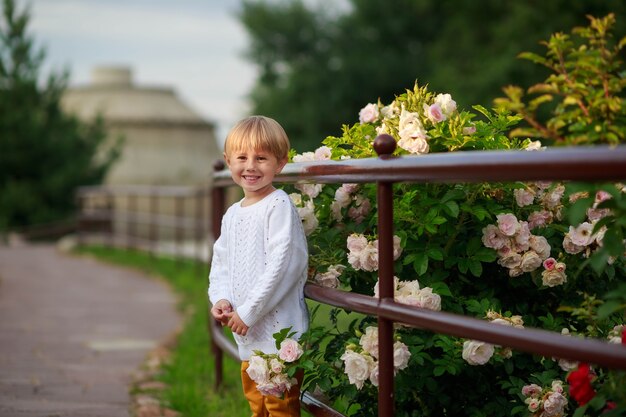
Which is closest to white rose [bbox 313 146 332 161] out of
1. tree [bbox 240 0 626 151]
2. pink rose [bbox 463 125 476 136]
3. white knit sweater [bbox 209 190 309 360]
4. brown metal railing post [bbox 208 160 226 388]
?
white knit sweater [bbox 209 190 309 360]

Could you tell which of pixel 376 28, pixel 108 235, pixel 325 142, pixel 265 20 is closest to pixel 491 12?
pixel 376 28

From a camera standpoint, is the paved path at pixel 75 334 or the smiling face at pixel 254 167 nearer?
the smiling face at pixel 254 167

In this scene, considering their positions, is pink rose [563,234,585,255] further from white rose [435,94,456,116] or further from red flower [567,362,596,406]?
red flower [567,362,596,406]

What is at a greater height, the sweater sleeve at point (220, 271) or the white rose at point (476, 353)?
the sweater sleeve at point (220, 271)

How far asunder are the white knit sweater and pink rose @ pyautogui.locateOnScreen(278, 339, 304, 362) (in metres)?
0.08

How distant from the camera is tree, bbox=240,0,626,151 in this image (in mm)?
28562

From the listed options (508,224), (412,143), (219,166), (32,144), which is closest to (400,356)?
(508,224)

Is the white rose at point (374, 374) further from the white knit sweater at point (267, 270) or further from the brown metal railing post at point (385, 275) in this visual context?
the white knit sweater at point (267, 270)

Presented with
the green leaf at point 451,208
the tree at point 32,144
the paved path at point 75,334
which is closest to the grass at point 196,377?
the paved path at point 75,334

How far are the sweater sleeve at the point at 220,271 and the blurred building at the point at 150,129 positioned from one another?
2847 centimetres

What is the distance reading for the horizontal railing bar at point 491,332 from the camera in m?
1.91

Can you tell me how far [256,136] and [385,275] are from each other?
0.77m

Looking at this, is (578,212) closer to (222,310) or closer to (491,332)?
(491,332)

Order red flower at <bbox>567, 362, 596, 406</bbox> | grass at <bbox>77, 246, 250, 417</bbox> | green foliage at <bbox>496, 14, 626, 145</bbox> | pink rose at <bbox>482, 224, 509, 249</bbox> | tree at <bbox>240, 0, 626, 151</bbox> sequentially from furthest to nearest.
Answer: tree at <bbox>240, 0, 626, 151</bbox>
grass at <bbox>77, 246, 250, 417</bbox>
pink rose at <bbox>482, 224, 509, 249</bbox>
red flower at <bbox>567, 362, 596, 406</bbox>
green foliage at <bbox>496, 14, 626, 145</bbox>
